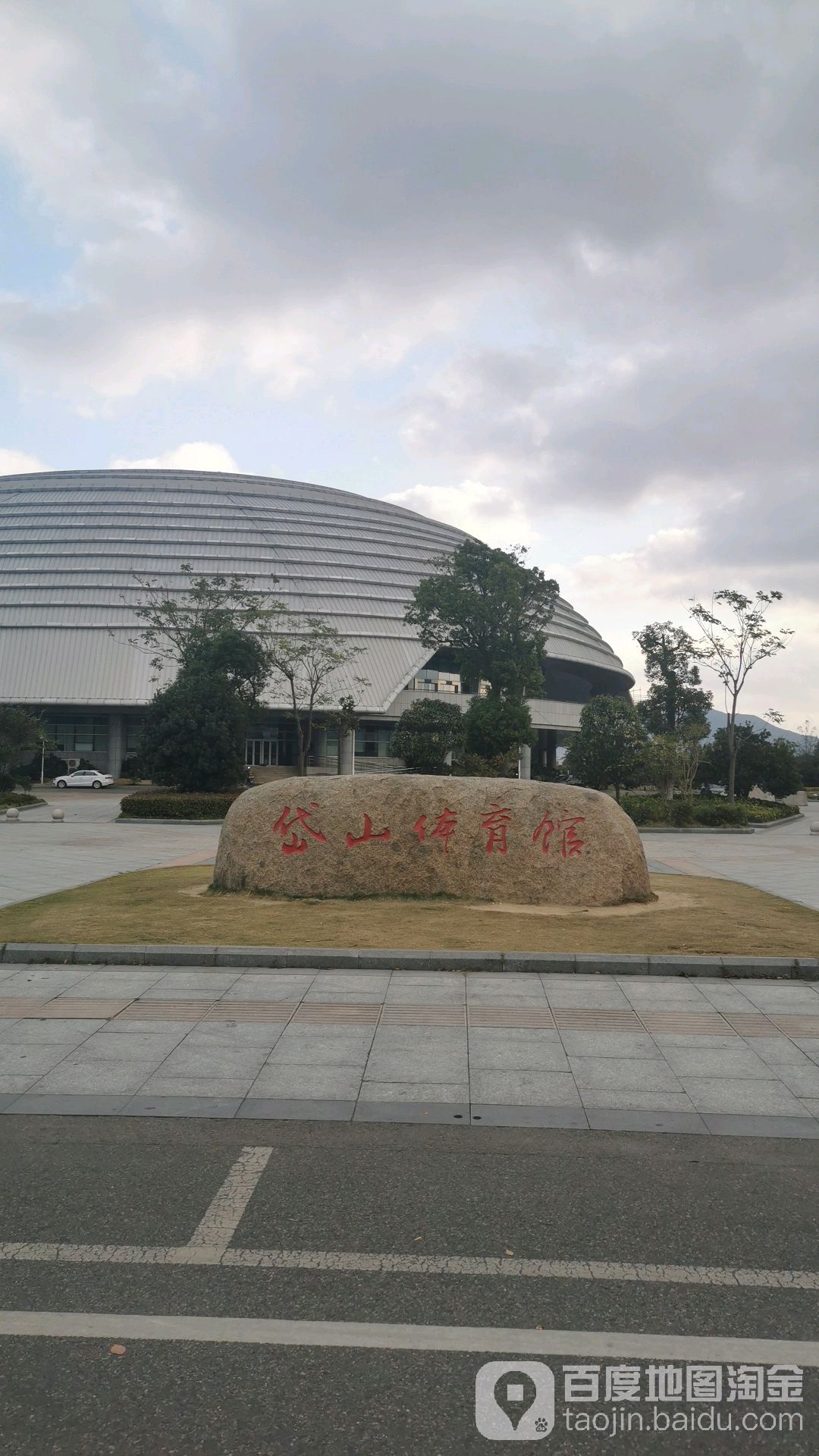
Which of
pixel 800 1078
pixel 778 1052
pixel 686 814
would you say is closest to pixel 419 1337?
pixel 800 1078

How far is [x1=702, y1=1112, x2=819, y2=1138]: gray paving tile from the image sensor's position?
5922 mm

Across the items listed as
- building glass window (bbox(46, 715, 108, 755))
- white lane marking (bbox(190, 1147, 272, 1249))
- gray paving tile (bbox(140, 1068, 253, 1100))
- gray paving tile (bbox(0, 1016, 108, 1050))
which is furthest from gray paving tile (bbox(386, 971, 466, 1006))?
building glass window (bbox(46, 715, 108, 755))

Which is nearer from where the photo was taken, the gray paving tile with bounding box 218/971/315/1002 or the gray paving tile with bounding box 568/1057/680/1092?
the gray paving tile with bounding box 568/1057/680/1092

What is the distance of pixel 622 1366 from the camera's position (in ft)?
11.9

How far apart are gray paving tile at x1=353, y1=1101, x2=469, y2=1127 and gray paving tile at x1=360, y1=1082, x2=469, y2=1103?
6 cm

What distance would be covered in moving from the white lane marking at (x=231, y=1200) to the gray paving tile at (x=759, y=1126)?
2850 millimetres

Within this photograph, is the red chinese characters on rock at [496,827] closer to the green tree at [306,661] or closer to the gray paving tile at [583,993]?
the gray paving tile at [583,993]

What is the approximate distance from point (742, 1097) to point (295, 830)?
9.22m

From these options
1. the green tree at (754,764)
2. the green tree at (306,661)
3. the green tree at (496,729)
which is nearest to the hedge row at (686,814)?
the green tree at (496,729)

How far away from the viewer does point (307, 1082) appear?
678cm

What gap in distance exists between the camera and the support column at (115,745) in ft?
206

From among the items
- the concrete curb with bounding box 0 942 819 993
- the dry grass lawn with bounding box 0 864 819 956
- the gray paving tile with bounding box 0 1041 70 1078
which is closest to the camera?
the gray paving tile with bounding box 0 1041 70 1078

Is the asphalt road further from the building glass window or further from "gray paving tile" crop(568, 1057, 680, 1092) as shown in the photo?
the building glass window

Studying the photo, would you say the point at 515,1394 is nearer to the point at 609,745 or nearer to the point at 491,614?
the point at 609,745
